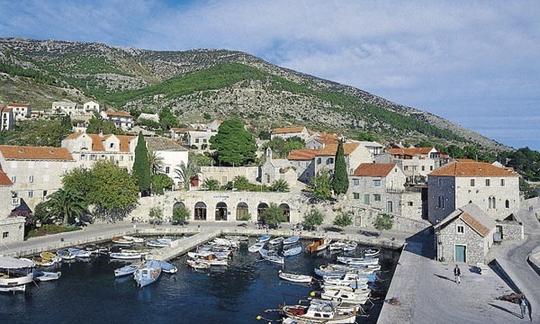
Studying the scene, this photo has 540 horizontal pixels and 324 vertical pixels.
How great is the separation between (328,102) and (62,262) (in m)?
153

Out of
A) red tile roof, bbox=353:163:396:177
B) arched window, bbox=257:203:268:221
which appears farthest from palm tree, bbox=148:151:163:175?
red tile roof, bbox=353:163:396:177

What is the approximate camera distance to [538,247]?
45906 millimetres

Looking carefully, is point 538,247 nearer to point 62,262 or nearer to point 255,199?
point 255,199

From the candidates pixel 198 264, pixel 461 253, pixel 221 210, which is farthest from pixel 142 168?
pixel 461 253

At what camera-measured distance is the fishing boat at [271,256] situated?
48.6 m

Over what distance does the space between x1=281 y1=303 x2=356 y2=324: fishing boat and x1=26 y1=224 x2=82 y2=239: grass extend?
36.7m

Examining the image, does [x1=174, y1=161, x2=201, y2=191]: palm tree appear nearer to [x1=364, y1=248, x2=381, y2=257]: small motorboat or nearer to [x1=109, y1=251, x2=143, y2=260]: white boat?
[x1=109, y1=251, x2=143, y2=260]: white boat

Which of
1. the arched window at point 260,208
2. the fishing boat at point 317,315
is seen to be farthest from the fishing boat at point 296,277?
the arched window at point 260,208

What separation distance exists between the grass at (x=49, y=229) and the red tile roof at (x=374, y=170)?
128 ft

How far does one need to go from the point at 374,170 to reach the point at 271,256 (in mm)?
23957

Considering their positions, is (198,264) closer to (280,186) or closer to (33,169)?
(280,186)

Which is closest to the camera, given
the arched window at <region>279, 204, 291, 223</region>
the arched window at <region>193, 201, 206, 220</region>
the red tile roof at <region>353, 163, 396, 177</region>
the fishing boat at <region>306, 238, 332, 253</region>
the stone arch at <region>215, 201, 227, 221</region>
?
the fishing boat at <region>306, 238, 332, 253</region>

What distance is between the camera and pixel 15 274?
3916 cm

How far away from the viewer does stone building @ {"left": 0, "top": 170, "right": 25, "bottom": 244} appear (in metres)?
49.7
